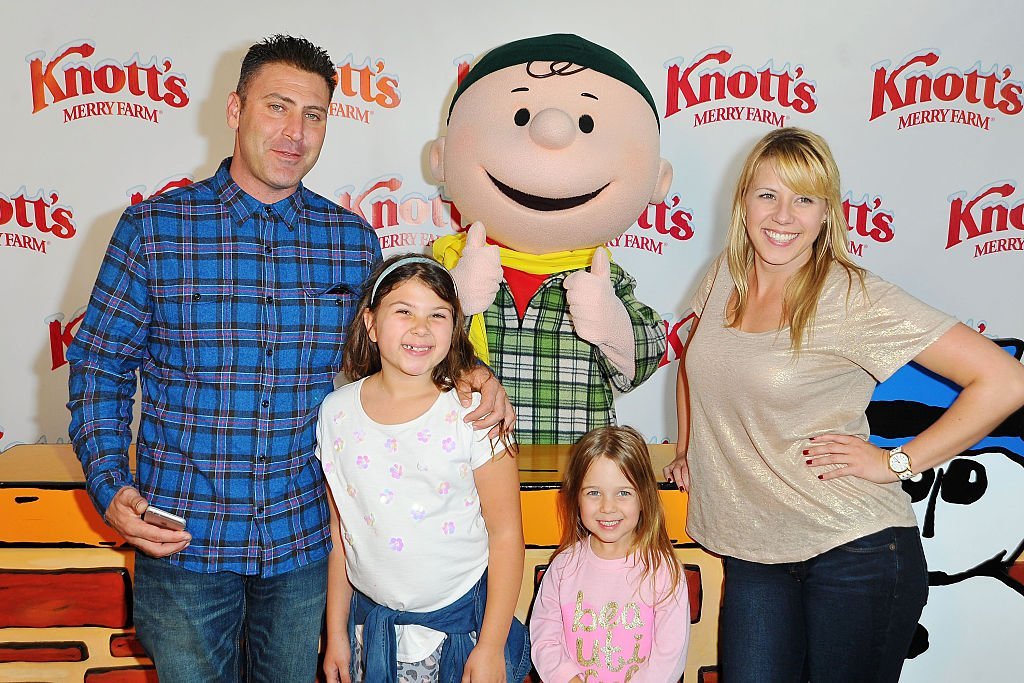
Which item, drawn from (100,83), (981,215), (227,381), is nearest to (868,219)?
(981,215)

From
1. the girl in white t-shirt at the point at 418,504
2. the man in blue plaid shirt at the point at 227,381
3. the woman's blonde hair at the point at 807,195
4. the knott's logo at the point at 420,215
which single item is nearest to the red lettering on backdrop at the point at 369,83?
the knott's logo at the point at 420,215

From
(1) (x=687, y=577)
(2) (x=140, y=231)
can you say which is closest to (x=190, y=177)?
(2) (x=140, y=231)

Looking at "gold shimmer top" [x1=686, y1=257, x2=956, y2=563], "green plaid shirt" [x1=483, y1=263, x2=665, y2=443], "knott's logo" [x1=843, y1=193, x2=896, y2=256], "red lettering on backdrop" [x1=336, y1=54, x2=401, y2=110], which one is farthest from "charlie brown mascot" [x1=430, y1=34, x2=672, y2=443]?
"knott's logo" [x1=843, y1=193, x2=896, y2=256]

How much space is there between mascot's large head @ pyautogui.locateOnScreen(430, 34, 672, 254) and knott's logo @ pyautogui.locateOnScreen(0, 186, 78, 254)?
1.40 metres

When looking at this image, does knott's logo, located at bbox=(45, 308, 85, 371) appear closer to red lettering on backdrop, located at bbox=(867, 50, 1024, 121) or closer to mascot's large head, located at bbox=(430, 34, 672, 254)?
mascot's large head, located at bbox=(430, 34, 672, 254)

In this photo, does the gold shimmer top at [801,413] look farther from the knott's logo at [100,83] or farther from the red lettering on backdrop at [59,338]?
the red lettering on backdrop at [59,338]

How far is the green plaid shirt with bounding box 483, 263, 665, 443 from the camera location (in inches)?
79.4

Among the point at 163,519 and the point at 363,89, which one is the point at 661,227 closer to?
the point at 363,89

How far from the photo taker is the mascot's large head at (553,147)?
1951 millimetres

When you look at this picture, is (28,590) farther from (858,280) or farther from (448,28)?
(448,28)

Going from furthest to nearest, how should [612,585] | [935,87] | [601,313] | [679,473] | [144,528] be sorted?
[935,87]
[601,313]
[679,473]
[612,585]
[144,528]

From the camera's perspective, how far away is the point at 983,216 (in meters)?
2.89

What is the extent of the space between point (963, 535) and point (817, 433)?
0.65m

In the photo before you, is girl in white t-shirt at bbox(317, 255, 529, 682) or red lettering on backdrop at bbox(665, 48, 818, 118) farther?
red lettering on backdrop at bbox(665, 48, 818, 118)
